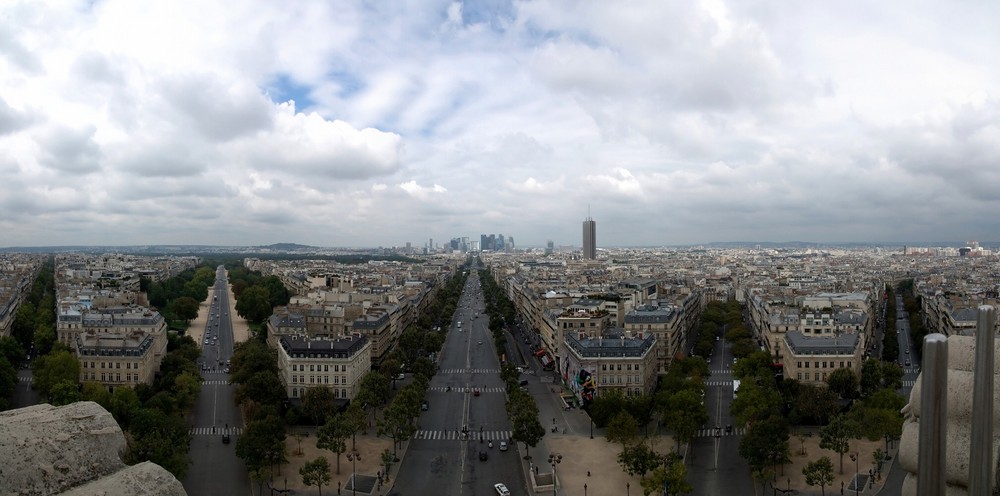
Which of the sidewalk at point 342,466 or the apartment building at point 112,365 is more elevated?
the apartment building at point 112,365

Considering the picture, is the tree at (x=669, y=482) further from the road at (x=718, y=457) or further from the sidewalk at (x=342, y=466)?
the sidewalk at (x=342, y=466)

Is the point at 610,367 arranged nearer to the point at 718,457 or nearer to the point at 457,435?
the point at 718,457

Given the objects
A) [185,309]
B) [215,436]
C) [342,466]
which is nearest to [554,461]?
[342,466]

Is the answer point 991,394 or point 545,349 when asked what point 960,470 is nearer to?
point 991,394

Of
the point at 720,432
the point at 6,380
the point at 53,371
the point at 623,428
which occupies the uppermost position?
the point at 53,371

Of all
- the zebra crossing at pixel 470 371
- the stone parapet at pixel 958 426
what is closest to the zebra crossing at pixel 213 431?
the zebra crossing at pixel 470 371

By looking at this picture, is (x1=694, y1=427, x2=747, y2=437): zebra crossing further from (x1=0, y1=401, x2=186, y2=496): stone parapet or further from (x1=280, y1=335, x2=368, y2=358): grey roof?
(x1=0, y1=401, x2=186, y2=496): stone parapet
